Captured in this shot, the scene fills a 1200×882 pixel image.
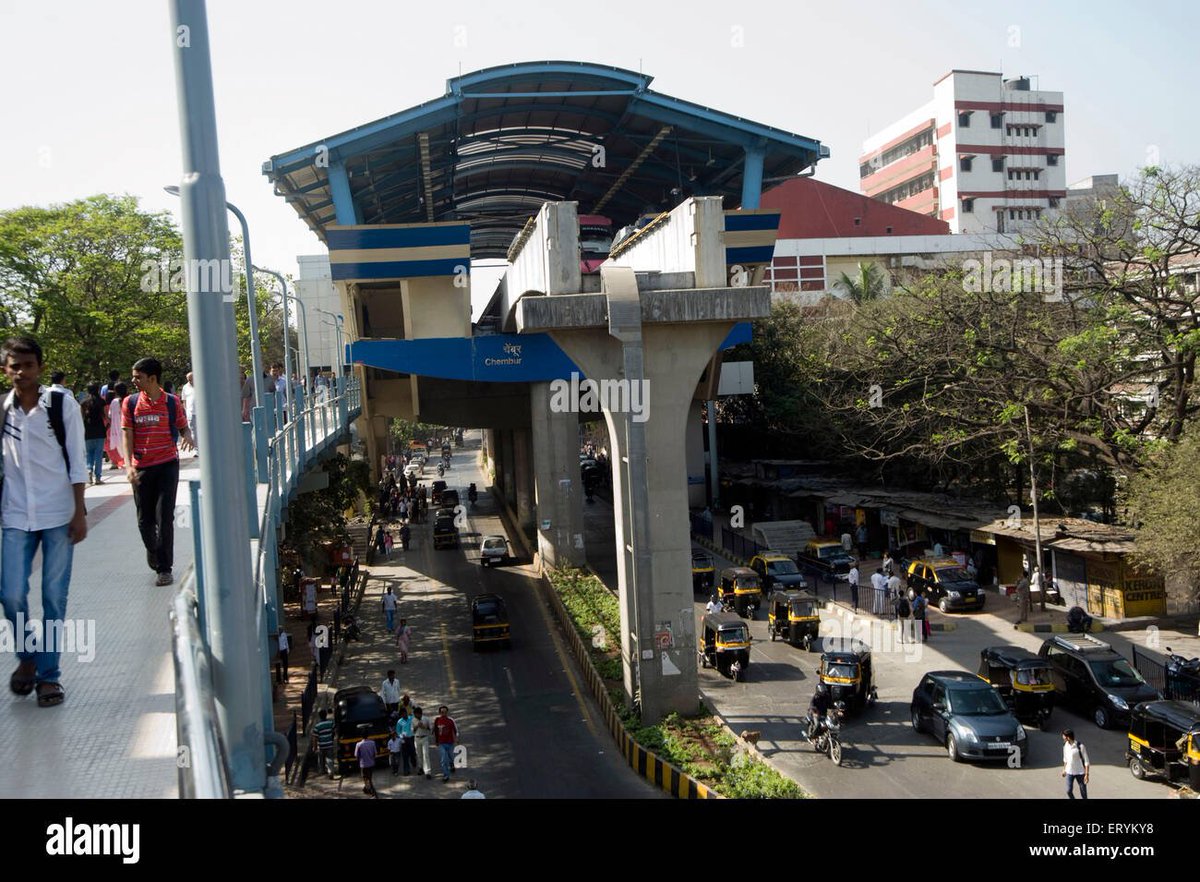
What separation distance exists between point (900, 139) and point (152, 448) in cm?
7864

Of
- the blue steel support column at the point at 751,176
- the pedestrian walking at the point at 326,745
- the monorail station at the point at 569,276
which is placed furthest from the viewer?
the blue steel support column at the point at 751,176

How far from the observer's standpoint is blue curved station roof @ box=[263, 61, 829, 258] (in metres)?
32.3

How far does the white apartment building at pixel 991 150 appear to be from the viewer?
7044 centimetres

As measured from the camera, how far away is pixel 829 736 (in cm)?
1822

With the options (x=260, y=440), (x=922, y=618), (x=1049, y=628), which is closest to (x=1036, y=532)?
(x=1049, y=628)

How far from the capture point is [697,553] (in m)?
37.6

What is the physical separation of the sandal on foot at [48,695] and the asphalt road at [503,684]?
36.7 feet

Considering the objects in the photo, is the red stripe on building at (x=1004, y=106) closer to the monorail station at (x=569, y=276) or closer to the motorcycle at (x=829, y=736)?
the monorail station at (x=569, y=276)

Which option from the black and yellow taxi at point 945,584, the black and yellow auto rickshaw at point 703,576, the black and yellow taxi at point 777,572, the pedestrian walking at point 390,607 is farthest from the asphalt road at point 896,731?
the pedestrian walking at point 390,607

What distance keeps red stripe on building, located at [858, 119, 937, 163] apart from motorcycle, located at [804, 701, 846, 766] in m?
64.0

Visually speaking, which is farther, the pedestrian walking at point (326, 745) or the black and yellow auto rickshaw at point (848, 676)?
the black and yellow auto rickshaw at point (848, 676)

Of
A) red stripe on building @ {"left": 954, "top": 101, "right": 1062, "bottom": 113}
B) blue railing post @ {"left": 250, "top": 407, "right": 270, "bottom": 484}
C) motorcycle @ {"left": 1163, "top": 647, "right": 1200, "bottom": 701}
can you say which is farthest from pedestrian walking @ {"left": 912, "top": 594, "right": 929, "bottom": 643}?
red stripe on building @ {"left": 954, "top": 101, "right": 1062, "bottom": 113}

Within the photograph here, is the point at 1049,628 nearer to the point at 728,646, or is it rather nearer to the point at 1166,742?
the point at 728,646
